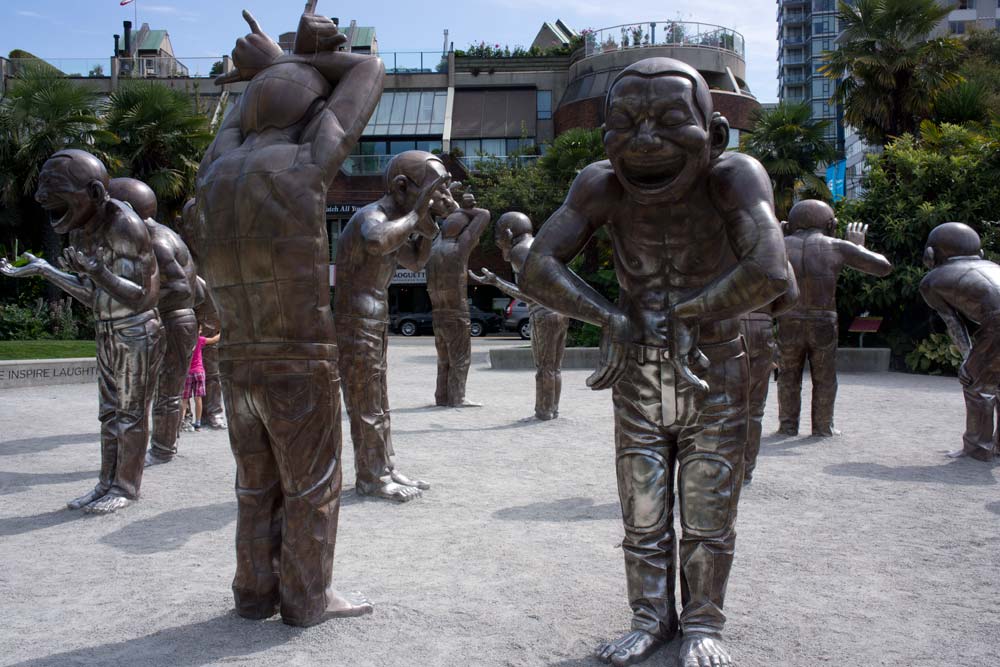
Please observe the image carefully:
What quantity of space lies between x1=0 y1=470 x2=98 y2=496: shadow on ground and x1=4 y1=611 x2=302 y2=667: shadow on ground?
3.71 m

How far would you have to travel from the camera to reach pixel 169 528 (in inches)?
216

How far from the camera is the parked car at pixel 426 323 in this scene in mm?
30500

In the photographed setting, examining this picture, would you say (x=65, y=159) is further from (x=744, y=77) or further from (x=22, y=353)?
(x=744, y=77)

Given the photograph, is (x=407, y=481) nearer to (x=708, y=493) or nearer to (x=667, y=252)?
(x=708, y=493)

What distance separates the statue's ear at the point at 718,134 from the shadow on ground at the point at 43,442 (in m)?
7.41

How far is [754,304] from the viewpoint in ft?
10.2

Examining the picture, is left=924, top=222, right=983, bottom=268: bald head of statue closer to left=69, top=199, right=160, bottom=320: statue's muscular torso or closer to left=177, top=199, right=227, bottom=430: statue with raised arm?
left=69, top=199, right=160, bottom=320: statue's muscular torso

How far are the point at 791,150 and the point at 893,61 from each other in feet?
9.66

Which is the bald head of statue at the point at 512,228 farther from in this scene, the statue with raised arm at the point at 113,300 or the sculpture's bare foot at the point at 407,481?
the statue with raised arm at the point at 113,300

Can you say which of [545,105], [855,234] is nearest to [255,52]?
[855,234]

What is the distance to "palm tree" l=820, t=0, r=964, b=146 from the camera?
66.0ft

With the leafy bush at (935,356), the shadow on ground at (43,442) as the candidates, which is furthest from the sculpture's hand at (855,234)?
the leafy bush at (935,356)

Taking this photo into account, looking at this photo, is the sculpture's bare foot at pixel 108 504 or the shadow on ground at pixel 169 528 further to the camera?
the sculpture's bare foot at pixel 108 504

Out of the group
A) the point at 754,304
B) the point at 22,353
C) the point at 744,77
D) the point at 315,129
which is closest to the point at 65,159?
the point at 315,129
